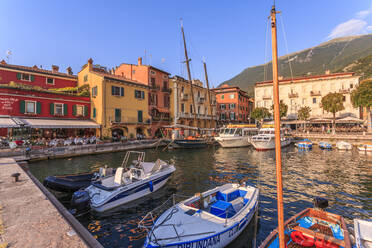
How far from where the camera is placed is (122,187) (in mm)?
8469

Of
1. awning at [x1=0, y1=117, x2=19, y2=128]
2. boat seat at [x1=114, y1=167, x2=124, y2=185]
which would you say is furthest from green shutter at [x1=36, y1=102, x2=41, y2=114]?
boat seat at [x1=114, y1=167, x2=124, y2=185]

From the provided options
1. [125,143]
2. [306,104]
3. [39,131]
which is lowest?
[125,143]

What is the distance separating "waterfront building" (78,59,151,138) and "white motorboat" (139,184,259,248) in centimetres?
2329

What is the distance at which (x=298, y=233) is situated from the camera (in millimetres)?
5004

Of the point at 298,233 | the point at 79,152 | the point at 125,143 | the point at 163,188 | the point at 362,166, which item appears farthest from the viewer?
the point at 125,143

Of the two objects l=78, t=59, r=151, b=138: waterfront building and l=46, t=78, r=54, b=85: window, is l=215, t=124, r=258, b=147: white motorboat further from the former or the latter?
l=46, t=78, r=54, b=85: window

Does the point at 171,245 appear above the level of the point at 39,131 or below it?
below

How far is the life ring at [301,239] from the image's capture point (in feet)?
15.5

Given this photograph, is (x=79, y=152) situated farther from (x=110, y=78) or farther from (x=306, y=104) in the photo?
(x=306, y=104)

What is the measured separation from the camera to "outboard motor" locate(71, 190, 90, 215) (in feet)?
24.6

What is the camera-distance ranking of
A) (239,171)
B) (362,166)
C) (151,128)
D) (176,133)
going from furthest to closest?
(151,128) → (176,133) → (362,166) → (239,171)

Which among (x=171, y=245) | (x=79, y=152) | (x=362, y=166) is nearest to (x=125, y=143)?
(x=79, y=152)

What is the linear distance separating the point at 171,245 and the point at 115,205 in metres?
4.83

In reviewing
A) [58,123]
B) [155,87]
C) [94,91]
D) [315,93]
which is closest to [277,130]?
[58,123]
